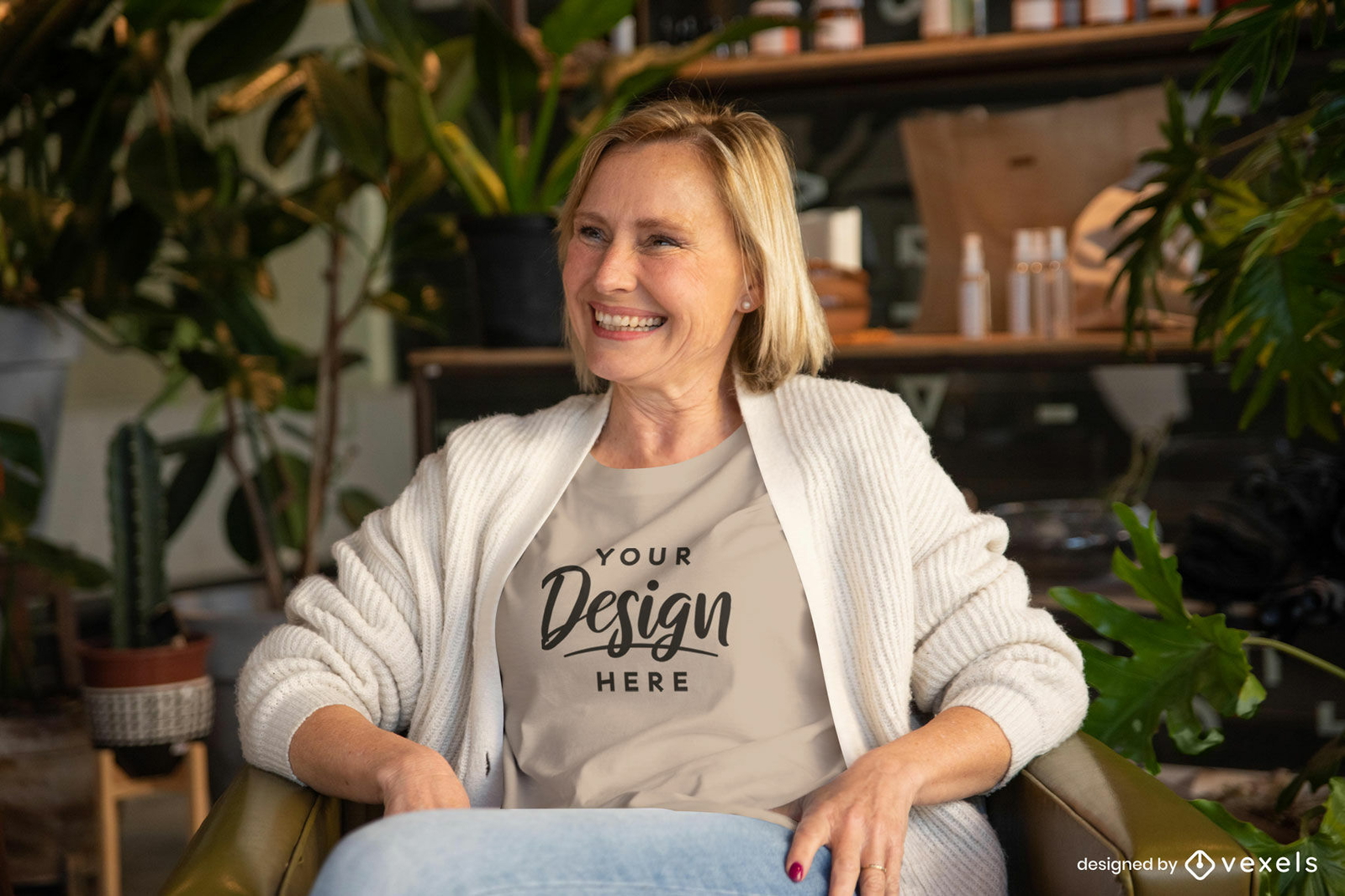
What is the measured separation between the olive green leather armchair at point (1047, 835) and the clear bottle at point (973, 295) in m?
1.36

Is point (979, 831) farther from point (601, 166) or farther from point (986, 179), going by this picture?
point (986, 179)

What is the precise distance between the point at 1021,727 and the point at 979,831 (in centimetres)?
12

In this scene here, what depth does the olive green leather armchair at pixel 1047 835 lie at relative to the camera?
976 millimetres

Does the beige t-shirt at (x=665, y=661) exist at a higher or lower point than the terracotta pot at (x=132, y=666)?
higher

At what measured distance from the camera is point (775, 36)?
269cm

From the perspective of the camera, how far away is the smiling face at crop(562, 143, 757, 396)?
1362 mm

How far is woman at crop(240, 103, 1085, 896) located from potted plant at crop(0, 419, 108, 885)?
1.07m

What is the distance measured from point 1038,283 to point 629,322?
139 centimetres

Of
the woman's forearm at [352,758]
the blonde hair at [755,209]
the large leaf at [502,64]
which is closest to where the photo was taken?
the woman's forearm at [352,758]

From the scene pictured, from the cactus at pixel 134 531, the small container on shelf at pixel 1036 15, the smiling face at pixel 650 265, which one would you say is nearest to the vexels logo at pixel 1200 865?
the smiling face at pixel 650 265

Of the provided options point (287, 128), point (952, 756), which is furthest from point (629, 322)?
point (287, 128)

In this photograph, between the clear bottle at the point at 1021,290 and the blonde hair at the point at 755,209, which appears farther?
the clear bottle at the point at 1021,290

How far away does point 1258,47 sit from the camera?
152cm

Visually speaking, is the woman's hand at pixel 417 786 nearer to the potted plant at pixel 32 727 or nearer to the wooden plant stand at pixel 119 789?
the wooden plant stand at pixel 119 789
